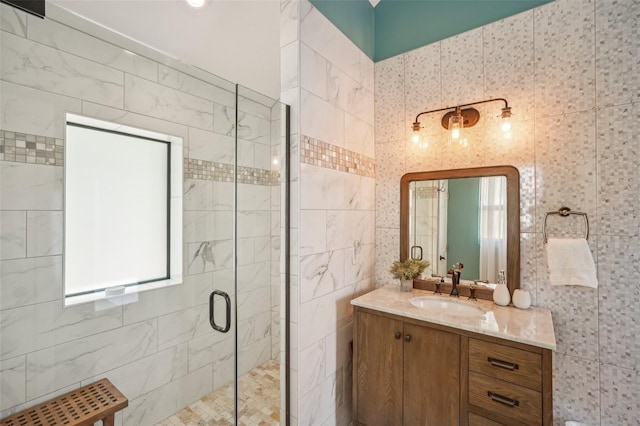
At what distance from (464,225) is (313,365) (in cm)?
133

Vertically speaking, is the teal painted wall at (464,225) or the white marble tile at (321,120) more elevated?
the white marble tile at (321,120)

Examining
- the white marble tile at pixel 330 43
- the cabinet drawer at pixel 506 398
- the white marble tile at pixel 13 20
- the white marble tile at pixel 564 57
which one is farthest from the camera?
the white marble tile at pixel 330 43

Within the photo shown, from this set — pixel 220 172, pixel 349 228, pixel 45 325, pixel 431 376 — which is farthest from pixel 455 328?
pixel 45 325

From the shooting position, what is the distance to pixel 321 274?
178 centimetres

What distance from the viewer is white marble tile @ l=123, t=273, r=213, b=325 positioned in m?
1.74

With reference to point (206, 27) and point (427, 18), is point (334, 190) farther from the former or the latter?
point (427, 18)

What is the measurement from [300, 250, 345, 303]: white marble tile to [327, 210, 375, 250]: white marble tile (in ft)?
0.25

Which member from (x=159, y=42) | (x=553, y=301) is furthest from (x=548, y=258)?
(x=159, y=42)

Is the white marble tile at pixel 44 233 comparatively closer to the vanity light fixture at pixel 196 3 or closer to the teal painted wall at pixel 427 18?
the vanity light fixture at pixel 196 3

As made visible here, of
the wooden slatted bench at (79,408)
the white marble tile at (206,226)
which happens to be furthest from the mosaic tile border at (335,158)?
the wooden slatted bench at (79,408)

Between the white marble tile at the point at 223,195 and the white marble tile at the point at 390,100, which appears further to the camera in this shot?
the white marble tile at the point at 390,100

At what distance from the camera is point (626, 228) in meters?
1.49

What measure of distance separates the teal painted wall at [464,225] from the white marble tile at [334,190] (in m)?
0.59

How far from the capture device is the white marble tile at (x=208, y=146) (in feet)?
6.32
